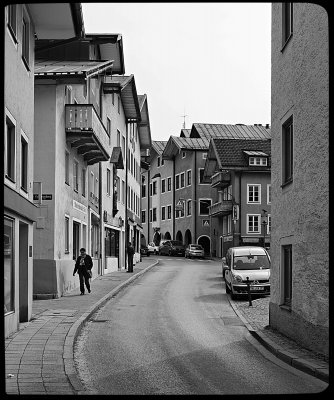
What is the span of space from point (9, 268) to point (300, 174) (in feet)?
19.3

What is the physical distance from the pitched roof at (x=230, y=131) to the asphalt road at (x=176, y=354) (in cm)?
5538

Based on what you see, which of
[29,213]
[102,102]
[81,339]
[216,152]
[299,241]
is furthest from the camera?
[216,152]

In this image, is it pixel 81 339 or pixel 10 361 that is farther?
pixel 81 339

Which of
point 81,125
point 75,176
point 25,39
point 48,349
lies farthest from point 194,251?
point 48,349

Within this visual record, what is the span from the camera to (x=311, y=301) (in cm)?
1313

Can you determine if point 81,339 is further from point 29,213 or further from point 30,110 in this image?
point 30,110

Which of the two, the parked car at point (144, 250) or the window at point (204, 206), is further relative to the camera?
the window at point (204, 206)

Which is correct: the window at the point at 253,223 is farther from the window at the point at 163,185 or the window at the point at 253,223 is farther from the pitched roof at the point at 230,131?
the window at the point at 163,185

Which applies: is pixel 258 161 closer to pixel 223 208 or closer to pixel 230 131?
pixel 223 208

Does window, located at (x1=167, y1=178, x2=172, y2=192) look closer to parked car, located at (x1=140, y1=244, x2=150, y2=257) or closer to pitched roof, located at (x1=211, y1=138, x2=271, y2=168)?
parked car, located at (x1=140, y1=244, x2=150, y2=257)

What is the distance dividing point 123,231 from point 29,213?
3227cm

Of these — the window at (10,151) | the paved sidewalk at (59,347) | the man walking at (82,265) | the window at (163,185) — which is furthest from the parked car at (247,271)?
the window at (163,185)

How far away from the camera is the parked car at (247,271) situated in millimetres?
25609
